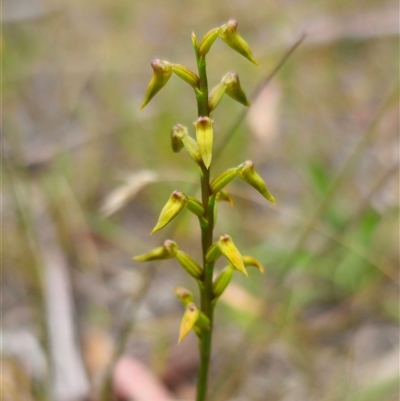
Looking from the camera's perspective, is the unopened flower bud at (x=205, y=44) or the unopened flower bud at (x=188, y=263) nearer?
the unopened flower bud at (x=205, y=44)

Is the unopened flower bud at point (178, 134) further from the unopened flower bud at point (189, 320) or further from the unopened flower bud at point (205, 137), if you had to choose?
the unopened flower bud at point (189, 320)

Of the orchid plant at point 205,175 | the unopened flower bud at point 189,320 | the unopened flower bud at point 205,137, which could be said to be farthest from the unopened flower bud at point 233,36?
the unopened flower bud at point 189,320

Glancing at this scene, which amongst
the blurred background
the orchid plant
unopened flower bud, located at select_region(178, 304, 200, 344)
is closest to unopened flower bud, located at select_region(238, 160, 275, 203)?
the orchid plant

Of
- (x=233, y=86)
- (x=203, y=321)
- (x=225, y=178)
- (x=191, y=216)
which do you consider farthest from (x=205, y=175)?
(x=191, y=216)

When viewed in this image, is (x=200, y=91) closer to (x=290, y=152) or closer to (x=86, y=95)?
(x=290, y=152)

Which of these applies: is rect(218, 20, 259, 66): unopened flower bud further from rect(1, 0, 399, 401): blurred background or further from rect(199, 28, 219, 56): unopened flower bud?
rect(1, 0, 399, 401): blurred background

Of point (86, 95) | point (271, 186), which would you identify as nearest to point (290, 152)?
point (271, 186)
